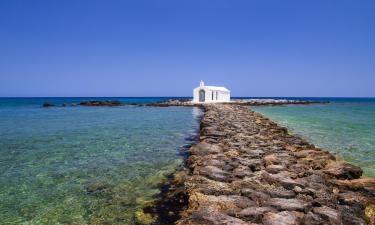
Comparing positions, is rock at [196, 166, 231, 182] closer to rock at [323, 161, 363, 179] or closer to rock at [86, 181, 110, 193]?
rock at [86, 181, 110, 193]

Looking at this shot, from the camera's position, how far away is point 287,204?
441 cm

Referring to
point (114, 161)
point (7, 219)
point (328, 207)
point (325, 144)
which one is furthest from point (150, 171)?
point (325, 144)

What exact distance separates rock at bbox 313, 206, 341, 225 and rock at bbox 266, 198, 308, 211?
0.20 m

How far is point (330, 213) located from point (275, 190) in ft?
3.47

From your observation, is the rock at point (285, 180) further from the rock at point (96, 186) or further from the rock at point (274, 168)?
the rock at point (96, 186)

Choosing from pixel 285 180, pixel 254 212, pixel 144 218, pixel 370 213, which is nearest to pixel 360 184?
pixel 370 213

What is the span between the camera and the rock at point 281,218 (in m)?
3.79

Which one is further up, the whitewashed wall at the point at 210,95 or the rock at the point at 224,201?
the whitewashed wall at the point at 210,95

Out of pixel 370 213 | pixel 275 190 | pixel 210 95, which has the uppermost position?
pixel 210 95

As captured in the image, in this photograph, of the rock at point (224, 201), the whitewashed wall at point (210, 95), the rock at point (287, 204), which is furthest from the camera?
the whitewashed wall at point (210, 95)

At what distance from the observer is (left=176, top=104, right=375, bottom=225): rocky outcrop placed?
4031 millimetres

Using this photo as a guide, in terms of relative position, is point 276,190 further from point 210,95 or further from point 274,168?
point 210,95

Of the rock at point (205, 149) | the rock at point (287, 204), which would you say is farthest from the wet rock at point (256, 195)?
the rock at point (205, 149)

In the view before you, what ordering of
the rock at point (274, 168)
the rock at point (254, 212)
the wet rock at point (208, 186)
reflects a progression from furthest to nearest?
the rock at point (274, 168), the wet rock at point (208, 186), the rock at point (254, 212)
